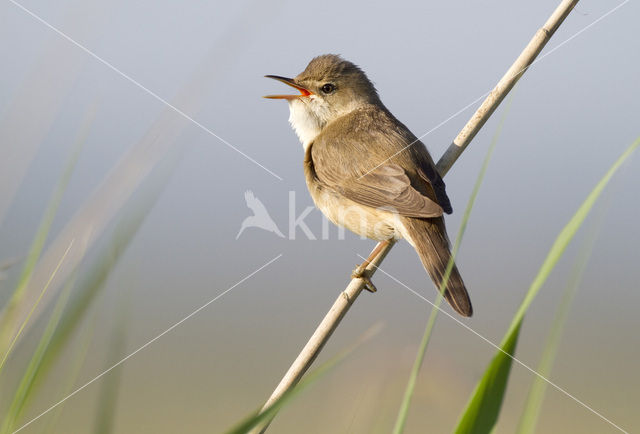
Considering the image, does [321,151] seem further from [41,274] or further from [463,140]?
[41,274]

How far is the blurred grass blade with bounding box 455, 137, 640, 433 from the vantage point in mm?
1189

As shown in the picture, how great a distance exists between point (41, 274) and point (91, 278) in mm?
259

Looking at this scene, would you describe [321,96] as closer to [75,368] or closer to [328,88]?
[328,88]

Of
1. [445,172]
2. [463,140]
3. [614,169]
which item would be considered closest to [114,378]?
[614,169]

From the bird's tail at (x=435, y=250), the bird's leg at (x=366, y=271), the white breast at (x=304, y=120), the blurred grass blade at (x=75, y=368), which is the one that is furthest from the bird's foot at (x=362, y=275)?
the blurred grass blade at (x=75, y=368)

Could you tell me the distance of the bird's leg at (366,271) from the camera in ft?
9.86

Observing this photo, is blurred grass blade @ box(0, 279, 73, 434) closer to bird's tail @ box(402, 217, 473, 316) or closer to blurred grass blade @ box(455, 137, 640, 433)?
blurred grass blade @ box(455, 137, 640, 433)

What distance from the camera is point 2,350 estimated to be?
4.34 feet

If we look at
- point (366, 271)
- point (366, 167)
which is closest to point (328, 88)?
point (366, 167)

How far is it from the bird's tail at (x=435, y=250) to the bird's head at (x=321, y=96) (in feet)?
4.02

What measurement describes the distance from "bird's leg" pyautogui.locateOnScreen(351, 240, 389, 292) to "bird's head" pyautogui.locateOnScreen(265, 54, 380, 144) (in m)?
1.02

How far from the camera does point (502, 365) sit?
4.10 feet

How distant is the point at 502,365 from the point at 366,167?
2258 mm

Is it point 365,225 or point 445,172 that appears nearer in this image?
point 445,172
